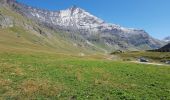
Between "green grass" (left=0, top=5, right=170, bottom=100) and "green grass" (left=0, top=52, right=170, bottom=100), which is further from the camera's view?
"green grass" (left=0, top=52, right=170, bottom=100)

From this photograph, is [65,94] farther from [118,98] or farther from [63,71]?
[63,71]

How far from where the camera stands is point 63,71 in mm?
43031

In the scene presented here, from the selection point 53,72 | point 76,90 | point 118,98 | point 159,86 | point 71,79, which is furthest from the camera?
point 53,72

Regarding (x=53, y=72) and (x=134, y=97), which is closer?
(x=134, y=97)

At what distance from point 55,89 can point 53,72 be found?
373 inches

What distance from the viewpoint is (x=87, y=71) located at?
43.9 meters

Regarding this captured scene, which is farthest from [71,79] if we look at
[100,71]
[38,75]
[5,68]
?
[5,68]

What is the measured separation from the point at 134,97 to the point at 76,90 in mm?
6602

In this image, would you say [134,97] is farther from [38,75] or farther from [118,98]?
[38,75]

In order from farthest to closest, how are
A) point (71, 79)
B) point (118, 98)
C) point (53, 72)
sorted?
point (53, 72)
point (71, 79)
point (118, 98)

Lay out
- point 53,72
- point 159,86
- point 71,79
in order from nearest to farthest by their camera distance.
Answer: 1. point 159,86
2. point 71,79
3. point 53,72

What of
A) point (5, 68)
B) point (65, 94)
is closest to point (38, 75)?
point (5, 68)

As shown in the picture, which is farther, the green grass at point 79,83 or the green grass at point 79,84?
the green grass at point 79,83

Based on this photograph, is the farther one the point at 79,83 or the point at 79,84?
the point at 79,83
